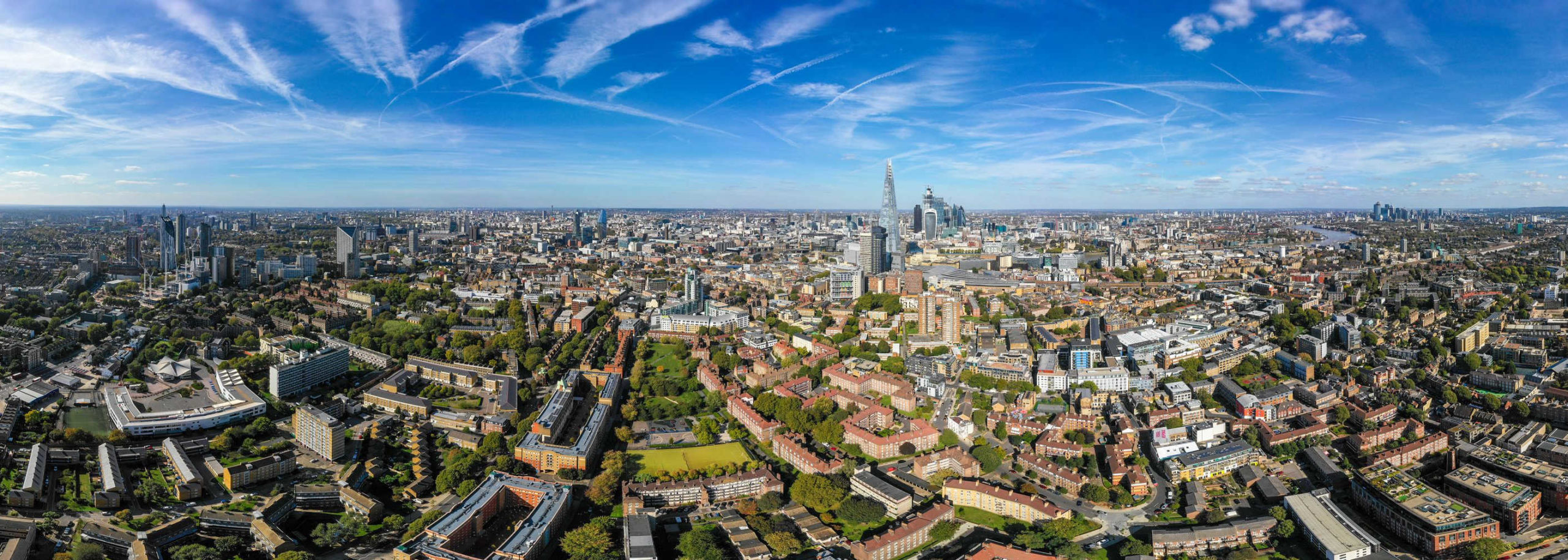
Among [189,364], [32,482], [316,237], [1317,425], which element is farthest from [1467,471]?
[316,237]

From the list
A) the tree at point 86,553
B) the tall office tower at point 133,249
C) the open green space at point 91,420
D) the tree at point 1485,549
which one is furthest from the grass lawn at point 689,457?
the tall office tower at point 133,249

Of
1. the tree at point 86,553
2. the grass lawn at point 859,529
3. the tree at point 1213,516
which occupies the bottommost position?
the grass lawn at point 859,529

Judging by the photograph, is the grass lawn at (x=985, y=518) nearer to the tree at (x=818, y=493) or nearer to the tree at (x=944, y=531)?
the tree at (x=944, y=531)

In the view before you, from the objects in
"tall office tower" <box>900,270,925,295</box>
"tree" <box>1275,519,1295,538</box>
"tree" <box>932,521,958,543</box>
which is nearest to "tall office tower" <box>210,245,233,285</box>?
"tall office tower" <box>900,270,925,295</box>

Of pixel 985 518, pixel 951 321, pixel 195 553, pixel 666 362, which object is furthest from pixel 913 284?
pixel 195 553

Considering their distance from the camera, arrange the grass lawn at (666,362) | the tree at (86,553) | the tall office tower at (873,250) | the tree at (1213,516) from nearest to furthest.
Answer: the tree at (86,553) < the tree at (1213,516) < the grass lawn at (666,362) < the tall office tower at (873,250)

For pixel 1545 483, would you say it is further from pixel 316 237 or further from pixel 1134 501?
pixel 316 237

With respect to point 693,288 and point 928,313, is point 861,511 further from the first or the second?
point 693,288
